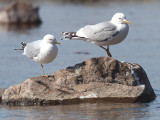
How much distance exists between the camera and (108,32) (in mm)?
9141

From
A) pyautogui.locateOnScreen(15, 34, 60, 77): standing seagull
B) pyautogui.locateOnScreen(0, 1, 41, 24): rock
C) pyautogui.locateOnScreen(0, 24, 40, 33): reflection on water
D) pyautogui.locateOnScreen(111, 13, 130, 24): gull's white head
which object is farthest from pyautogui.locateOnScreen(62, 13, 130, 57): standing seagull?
pyautogui.locateOnScreen(0, 1, 41, 24): rock

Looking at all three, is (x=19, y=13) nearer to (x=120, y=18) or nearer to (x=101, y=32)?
(x=101, y=32)

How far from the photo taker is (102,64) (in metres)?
9.00

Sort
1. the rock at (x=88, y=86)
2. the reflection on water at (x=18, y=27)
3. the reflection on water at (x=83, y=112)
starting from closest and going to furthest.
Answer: the reflection on water at (x=83, y=112) < the rock at (x=88, y=86) < the reflection on water at (x=18, y=27)

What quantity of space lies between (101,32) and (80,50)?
20.4ft

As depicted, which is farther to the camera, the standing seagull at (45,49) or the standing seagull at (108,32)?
the standing seagull at (108,32)

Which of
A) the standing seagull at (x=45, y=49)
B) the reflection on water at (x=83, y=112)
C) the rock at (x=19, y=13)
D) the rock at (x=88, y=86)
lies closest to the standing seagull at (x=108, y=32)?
the rock at (x=88, y=86)

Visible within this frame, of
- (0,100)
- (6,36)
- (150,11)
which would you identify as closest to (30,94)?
(0,100)

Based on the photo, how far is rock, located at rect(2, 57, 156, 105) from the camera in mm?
8789

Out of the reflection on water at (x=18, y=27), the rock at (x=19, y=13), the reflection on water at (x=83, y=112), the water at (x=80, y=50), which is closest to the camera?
the reflection on water at (x=83, y=112)

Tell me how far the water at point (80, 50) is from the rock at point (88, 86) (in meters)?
0.20

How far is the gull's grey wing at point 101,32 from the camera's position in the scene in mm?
9125

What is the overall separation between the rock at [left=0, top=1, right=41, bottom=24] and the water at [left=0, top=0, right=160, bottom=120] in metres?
0.81

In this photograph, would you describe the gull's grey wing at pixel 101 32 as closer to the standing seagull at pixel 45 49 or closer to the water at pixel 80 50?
the standing seagull at pixel 45 49
